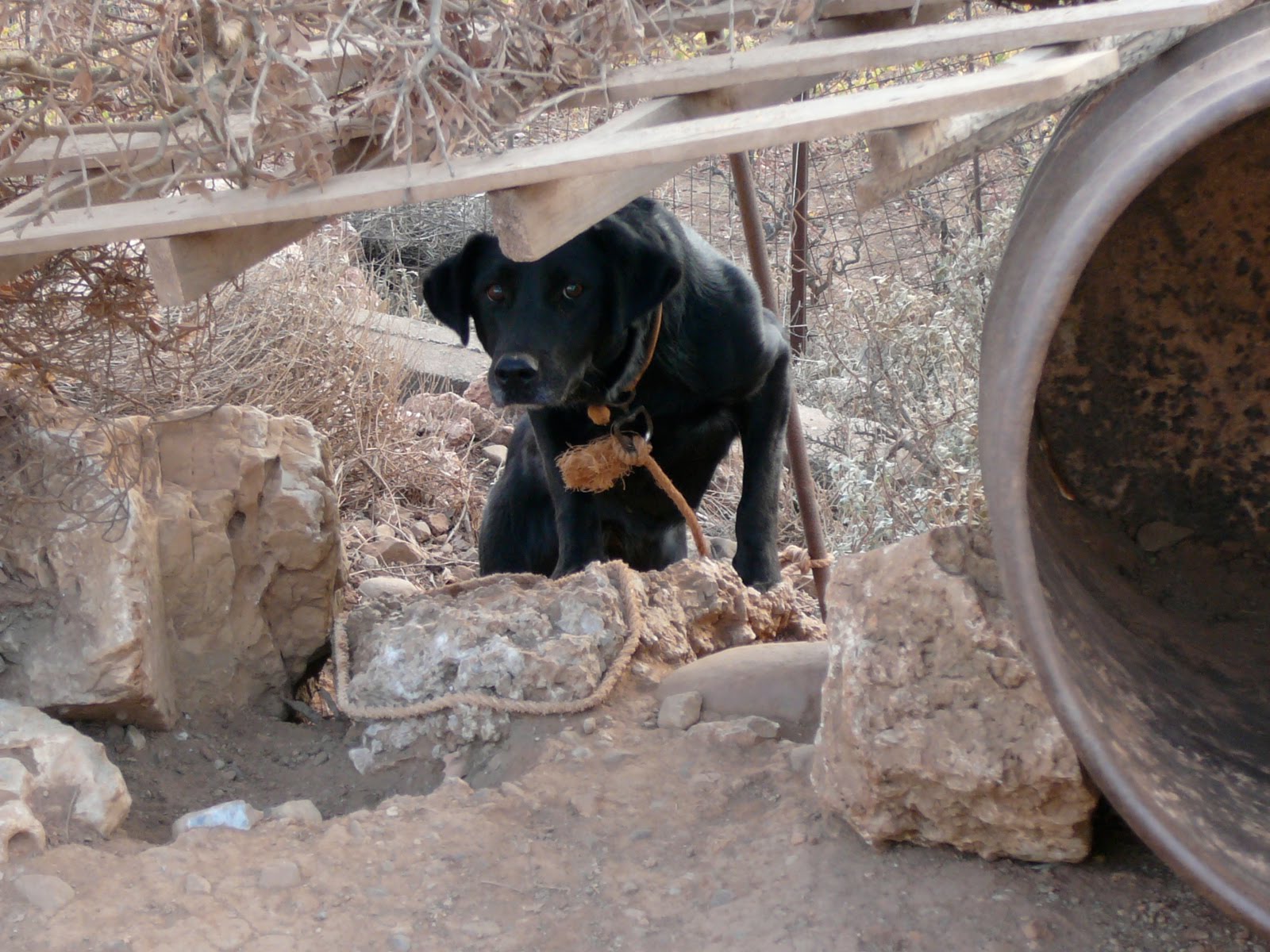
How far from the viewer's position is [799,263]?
6.59m

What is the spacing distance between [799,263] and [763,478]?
281 centimetres

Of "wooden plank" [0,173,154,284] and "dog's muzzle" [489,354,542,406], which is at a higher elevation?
"wooden plank" [0,173,154,284]

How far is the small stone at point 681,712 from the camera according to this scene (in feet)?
8.50

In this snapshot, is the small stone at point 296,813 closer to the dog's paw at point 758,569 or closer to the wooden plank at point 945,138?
the wooden plank at point 945,138

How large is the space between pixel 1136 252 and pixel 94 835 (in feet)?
7.24

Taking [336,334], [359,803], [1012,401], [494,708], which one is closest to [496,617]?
[494,708]

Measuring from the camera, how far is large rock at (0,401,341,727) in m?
2.68

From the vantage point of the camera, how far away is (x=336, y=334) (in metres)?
5.37

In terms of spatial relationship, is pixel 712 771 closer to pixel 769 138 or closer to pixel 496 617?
pixel 496 617

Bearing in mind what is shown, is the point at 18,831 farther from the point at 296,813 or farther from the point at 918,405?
the point at 918,405

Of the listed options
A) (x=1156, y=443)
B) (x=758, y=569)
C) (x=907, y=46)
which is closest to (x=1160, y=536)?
(x=1156, y=443)

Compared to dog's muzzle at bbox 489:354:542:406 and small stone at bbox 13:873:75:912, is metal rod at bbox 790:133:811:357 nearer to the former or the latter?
dog's muzzle at bbox 489:354:542:406

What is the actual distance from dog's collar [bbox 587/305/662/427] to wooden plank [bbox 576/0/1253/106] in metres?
1.64

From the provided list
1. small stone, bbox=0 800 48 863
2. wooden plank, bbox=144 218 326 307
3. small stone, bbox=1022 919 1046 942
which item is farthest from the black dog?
small stone, bbox=1022 919 1046 942
